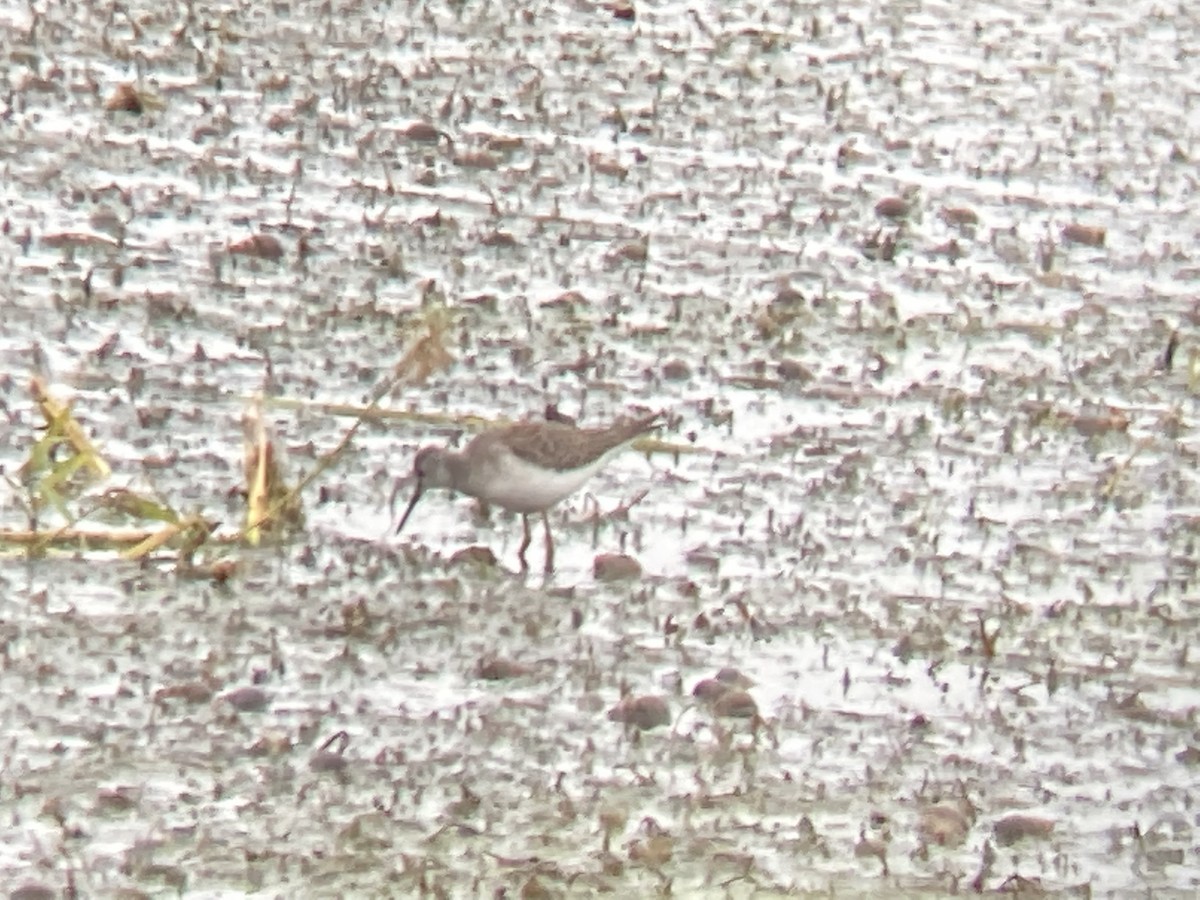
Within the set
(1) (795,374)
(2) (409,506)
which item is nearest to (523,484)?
(2) (409,506)

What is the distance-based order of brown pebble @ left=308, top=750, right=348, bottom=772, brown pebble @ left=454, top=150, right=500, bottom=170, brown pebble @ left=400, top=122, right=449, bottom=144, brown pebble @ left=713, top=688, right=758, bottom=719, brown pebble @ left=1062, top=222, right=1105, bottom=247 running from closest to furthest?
brown pebble @ left=308, top=750, right=348, bottom=772, brown pebble @ left=713, top=688, right=758, bottom=719, brown pebble @ left=1062, top=222, right=1105, bottom=247, brown pebble @ left=454, top=150, right=500, bottom=170, brown pebble @ left=400, top=122, right=449, bottom=144

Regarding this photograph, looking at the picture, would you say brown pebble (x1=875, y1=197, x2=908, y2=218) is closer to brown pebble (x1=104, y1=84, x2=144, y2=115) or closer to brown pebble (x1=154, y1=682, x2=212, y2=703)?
brown pebble (x1=104, y1=84, x2=144, y2=115)

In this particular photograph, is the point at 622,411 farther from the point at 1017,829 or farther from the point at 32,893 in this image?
the point at 32,893

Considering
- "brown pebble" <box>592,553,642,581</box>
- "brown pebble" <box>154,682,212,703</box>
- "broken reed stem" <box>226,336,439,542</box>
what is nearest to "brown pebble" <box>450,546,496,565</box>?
"brown pebble" <box>592,553,642,581</box>

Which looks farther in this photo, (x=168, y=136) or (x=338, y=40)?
(x=338, y=40)

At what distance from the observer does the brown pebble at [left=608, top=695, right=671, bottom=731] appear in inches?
300

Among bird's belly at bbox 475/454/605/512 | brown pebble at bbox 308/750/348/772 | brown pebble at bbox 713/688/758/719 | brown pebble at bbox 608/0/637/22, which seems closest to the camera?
brown pebble at bbox 308/750/348/772

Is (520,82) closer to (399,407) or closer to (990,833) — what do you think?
(399,407)

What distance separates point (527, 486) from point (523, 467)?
6cm

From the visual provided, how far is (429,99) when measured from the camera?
12711mm

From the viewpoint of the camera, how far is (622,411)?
9.82 metres

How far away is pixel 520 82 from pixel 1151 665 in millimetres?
5419

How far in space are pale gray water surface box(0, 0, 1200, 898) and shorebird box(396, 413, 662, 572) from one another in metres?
0.17

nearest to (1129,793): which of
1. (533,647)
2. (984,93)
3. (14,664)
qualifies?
(533,647)
